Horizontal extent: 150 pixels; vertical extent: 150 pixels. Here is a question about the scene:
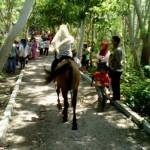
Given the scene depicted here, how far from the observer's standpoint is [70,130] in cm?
1040

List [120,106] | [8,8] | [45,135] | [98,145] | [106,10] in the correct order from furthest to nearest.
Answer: [8,8] → [106,10] → [120,106] → [45,135] → [98,145]

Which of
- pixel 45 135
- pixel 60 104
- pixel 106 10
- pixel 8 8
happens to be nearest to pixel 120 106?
pixel 60 104

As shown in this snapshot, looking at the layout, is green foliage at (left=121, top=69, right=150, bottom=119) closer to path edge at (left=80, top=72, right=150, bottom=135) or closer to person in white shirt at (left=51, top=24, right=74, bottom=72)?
path edge at (left=80, top=72, right=150, bottom=135)

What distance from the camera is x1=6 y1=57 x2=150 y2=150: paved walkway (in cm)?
928

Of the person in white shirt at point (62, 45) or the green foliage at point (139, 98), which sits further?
the green foliage at point (139, 98)

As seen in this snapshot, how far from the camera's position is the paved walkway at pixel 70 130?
30.5 feet

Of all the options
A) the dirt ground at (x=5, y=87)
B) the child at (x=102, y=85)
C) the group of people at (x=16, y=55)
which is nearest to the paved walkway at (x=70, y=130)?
the child at (x=102, y=85)

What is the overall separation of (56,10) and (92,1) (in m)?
13.6

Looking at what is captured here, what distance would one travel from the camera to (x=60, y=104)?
12914mm

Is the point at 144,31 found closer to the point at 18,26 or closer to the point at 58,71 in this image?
the point at 18,26

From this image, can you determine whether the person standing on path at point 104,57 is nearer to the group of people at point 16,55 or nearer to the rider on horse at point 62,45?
the rider on horse at point 62,45

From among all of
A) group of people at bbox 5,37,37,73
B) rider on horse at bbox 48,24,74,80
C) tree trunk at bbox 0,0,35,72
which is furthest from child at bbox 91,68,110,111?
group of people at bbox 5,37,37,73

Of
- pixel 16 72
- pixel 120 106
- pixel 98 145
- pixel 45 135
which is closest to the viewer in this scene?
pixel 98 145

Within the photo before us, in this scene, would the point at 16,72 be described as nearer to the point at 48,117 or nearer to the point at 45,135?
the point at 48,117
